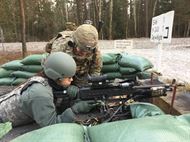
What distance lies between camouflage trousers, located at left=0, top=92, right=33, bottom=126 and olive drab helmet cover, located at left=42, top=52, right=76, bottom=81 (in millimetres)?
379

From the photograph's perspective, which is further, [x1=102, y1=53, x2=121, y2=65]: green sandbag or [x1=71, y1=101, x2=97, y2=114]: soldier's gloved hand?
[x1=102, y1=53, x2=121, y2=65]: green sandbag

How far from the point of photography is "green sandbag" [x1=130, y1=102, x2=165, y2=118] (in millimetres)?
2580

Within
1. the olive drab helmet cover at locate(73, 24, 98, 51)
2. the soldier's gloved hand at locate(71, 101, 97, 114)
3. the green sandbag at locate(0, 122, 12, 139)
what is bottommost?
the soldier's gloved hand at locate(71, 101, 97, 114)

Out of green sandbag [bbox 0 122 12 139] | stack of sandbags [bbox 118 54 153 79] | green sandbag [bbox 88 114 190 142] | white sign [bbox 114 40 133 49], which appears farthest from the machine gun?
white sign [bbox 114 40 133 49]

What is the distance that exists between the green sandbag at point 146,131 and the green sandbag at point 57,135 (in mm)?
108

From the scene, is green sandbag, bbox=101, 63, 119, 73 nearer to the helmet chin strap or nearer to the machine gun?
the machine gun

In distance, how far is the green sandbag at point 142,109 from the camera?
102 inches

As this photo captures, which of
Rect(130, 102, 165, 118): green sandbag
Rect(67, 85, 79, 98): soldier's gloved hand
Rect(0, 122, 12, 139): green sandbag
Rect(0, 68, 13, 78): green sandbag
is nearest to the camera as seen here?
Rect(0, 122, 12, 139): green sandbag

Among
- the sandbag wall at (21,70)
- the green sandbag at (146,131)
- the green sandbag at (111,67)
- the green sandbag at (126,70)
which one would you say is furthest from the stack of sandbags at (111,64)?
the green sandbag at (146,131)

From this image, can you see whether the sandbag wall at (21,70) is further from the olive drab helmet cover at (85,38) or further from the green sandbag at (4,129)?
the green sandbag at (4,129)

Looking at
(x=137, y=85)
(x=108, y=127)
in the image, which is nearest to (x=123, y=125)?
(x=108, y=127)

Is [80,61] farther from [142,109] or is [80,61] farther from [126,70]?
[142,109]

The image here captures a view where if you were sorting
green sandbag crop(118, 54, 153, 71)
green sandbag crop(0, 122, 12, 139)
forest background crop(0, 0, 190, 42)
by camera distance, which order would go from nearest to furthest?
green sandbag crop(0, 122, 12, 139)
green sandbag crop(118, 54, 153, 71)
forest background crop(0, 0, 190, 42)

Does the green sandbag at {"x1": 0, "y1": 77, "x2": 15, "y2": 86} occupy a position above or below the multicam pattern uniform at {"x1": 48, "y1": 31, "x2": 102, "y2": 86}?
below
